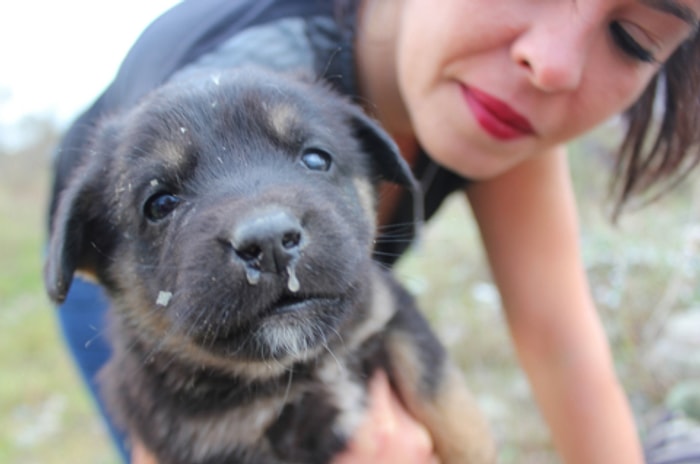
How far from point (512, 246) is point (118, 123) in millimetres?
1526

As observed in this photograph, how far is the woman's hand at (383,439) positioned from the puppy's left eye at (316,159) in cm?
67

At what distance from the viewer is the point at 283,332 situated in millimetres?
1383

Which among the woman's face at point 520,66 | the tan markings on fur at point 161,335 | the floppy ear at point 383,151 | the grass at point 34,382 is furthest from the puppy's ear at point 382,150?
the grass at point 34,382

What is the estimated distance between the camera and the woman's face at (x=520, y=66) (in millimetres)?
1650

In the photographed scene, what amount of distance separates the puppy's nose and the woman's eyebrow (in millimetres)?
1023

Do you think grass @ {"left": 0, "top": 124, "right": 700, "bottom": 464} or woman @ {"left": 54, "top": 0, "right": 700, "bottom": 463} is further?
grass @ {"left": 0, "top": 124, "right": 700, "bottom": 464}

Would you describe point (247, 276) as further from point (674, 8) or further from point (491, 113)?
point (674, 8)

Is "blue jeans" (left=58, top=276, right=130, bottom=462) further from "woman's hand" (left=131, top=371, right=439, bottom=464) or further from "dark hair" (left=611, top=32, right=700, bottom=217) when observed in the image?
"dark hair" (left=611, top=32, right=700, bottom=217)

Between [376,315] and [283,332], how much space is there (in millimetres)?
573

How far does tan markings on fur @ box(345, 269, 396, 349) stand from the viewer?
6.12 ft

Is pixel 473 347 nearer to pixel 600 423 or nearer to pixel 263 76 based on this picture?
pixel 600 423

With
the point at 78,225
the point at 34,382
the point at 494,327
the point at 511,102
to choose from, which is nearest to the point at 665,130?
the point at 511,102

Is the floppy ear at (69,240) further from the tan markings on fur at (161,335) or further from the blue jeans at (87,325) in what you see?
the blue jeans at (87,325)

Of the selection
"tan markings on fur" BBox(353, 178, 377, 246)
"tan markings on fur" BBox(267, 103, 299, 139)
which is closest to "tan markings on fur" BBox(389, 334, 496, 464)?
"tan markings on fur" BBox(353, 178, 377, 246)
